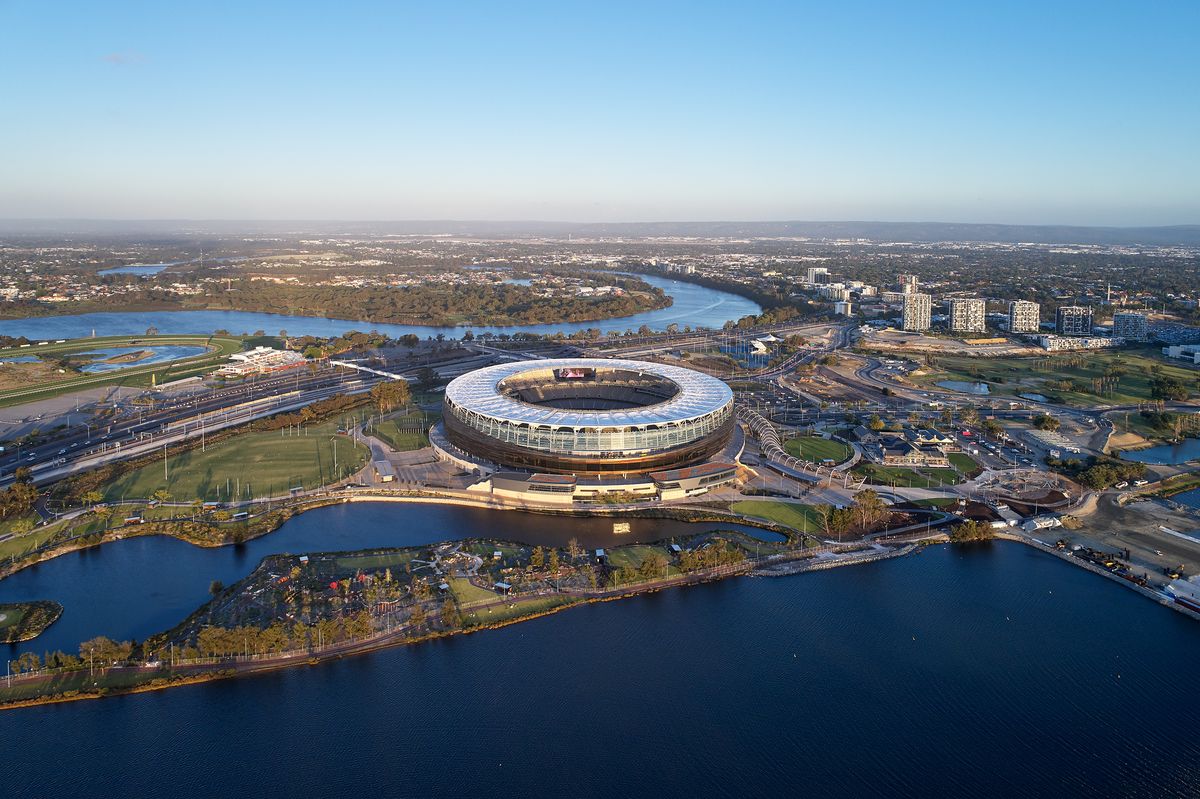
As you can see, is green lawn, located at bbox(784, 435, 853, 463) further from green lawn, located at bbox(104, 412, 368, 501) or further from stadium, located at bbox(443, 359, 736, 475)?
green lawn, located at bbox(104, 412, 368, 501)

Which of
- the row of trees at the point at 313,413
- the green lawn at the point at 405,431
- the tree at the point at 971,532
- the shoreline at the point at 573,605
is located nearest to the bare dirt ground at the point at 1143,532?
the shoreline at the point at 573,605

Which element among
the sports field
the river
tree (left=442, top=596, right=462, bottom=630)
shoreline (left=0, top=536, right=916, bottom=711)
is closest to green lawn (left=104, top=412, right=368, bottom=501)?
shoreline (left=0, top=536, right=916, bottom=711)

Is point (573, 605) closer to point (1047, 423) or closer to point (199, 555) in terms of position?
point (199, 555)

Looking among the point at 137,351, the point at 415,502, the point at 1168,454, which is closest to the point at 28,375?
the point at 137,351

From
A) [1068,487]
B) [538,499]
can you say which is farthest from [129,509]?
[1068,487]

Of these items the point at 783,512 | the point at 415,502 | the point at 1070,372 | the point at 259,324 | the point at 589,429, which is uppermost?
the point at 259,324
